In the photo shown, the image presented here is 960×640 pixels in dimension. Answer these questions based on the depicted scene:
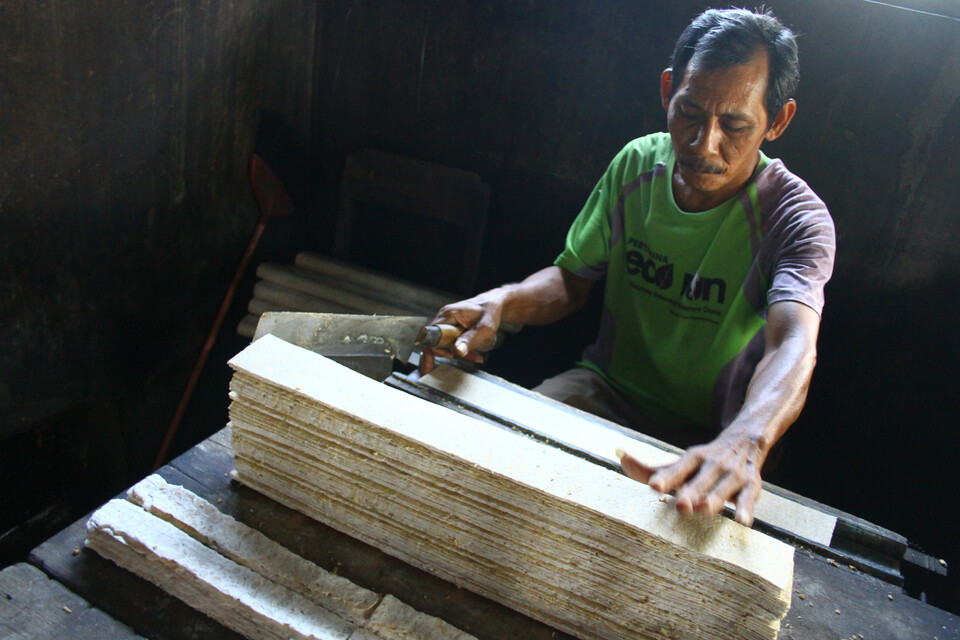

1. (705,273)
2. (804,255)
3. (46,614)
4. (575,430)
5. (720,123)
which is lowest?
(46,614)

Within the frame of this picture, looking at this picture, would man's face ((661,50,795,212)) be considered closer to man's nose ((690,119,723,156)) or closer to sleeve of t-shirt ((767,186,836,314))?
man's nose ((690,119,723,156))

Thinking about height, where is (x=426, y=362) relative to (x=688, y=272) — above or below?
below

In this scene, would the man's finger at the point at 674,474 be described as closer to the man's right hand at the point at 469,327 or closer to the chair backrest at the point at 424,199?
the man's right hand at the point at 469,327

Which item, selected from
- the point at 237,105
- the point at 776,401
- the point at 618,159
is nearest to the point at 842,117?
the point at 618,159

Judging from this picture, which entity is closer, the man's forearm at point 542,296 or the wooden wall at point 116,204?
the wooden wall at point 116,204

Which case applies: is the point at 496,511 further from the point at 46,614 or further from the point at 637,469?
the point at 46,614

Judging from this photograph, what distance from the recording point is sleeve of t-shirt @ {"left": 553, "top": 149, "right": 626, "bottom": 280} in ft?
7.94

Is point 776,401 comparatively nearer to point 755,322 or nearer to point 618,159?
point 755,322

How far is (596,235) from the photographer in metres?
2.42

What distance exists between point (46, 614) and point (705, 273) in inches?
75.6

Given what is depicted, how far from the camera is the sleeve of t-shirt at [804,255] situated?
72.6 inches

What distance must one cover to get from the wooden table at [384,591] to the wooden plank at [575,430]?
0.08 meters

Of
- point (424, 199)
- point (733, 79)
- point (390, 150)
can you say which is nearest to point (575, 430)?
point (733, 79)

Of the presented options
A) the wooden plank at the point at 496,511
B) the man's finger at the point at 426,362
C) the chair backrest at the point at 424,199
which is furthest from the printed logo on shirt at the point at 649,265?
the wooden plank at the point at 496,511
